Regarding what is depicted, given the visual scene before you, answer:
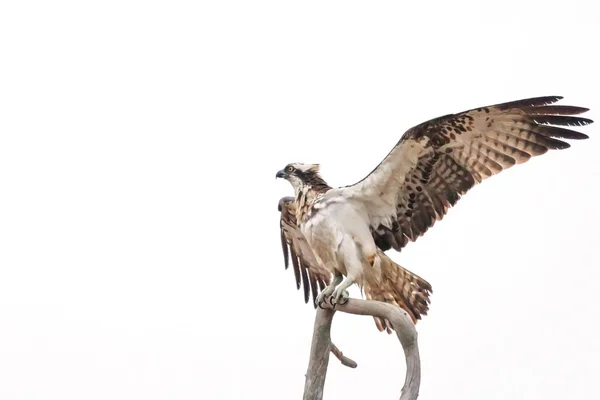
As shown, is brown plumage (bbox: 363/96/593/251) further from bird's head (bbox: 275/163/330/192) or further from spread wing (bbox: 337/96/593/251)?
bird's head (bbox: 275/163/330/192)

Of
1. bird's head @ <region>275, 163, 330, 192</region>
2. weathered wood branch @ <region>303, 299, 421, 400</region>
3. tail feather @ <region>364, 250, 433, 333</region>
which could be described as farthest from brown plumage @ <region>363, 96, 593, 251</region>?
weathered wood branch @ <region>303, 299, 421, 400</region>

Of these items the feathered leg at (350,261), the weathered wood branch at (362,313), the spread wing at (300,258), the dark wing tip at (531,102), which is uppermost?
the dark wing tip at (531,102)

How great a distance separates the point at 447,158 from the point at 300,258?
1.74 m

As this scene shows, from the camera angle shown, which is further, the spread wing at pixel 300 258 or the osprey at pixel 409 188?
the spread wing at pixel 300 258

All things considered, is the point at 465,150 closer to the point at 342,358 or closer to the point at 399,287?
the point at 399,287

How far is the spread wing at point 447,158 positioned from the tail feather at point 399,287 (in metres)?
0.24

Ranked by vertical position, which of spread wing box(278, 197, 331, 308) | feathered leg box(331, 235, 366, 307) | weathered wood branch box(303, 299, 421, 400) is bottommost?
weathered wood branch box(303, 299, 421, 400)

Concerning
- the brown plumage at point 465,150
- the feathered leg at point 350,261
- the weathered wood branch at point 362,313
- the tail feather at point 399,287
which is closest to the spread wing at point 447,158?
the brown plumage at point 465,150

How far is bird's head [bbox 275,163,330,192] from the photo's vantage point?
23.7 feet

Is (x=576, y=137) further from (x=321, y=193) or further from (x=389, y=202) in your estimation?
(x=321, y=193)

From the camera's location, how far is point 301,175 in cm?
726

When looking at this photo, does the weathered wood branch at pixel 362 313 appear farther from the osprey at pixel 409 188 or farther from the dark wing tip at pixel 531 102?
the dark wing tip at pixel 531 102

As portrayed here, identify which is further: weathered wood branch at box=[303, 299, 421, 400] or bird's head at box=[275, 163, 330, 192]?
bird's head at box=[275, 163, 330, 192]

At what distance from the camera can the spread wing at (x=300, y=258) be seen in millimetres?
8000
